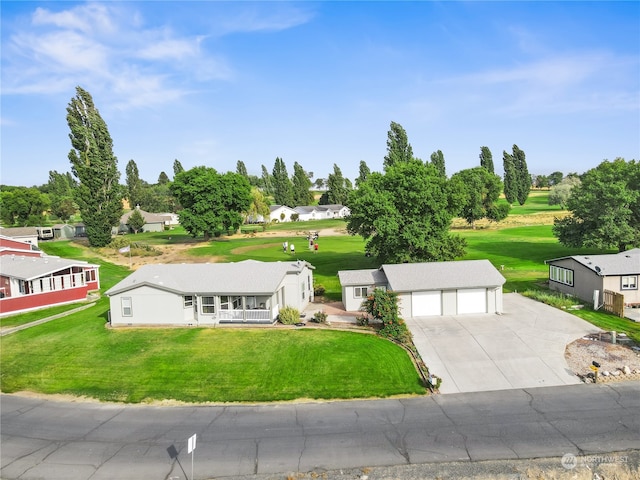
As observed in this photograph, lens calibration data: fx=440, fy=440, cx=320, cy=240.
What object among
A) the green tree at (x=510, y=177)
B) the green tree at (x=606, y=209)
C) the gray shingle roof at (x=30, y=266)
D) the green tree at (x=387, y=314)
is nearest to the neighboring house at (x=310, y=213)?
the green tree at (x=510, y=177)

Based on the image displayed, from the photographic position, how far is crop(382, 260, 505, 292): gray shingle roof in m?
32.8

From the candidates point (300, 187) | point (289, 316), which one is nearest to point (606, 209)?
point (289, 316)

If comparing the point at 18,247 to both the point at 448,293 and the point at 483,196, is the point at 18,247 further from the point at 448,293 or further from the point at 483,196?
the point at 483,196

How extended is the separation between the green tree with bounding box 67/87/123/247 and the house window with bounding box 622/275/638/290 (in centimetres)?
6922

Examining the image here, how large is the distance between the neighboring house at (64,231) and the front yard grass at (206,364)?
2756 inches

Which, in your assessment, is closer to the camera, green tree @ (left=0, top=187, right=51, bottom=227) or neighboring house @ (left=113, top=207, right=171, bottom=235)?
green tree @ (left=0, top=187, right=51, bottom=227)

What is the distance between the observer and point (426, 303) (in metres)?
33.2

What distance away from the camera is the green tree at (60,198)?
122 m

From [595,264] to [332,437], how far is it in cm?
2944

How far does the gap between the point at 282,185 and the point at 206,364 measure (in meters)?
120

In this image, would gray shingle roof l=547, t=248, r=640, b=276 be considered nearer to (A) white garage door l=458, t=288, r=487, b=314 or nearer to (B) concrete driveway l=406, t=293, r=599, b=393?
(B) concrete driveway l=406, t=293, r=599, b=393

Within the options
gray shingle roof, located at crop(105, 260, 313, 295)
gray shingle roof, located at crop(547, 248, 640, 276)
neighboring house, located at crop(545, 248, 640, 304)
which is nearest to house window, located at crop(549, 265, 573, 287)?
neighboring house, located at crop(545, 248, 640, 304)

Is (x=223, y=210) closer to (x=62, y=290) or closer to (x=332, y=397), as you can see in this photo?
(x=62, y=290)

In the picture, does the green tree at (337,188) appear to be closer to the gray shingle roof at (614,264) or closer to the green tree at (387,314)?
the gray shingle roof at (614,264)
